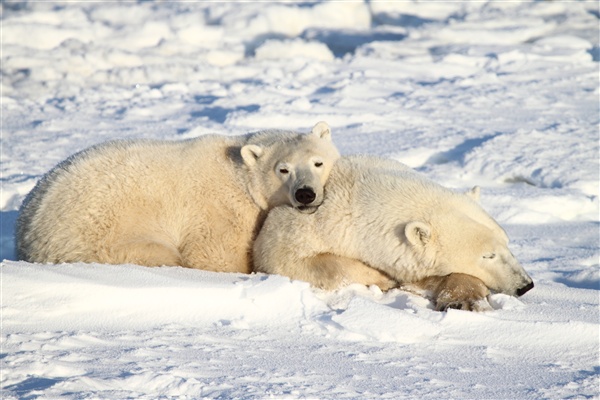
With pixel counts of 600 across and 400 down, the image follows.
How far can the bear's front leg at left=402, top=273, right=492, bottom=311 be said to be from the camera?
3404mm

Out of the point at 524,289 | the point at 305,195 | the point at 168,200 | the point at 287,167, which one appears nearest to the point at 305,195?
the point at 305,195

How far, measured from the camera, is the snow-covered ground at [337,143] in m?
2.57

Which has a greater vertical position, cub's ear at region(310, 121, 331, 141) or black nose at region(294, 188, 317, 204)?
cub's ear at region(310, 121, 331, 141)

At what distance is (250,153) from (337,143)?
3283 millimetres

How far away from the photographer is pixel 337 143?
24.4 feet

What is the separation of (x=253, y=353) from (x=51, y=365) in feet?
2.23

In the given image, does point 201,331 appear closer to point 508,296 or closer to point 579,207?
point 508,296

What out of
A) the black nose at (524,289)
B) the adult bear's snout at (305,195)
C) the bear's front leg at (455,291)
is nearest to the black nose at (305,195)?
the adult bear's snout at (305,195)

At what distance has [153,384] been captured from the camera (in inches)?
92.6

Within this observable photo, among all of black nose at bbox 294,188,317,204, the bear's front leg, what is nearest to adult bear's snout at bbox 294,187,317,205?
black nose at bbox 294,188,317,204

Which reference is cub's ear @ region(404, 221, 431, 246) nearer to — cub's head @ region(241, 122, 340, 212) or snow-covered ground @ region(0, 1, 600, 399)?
snow-covered ground @ region(0, 1, 600, 399)

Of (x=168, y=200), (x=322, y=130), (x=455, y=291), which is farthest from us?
(x=322, y=130)

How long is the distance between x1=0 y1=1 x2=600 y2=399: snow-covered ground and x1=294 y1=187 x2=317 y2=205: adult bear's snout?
0.49 meters

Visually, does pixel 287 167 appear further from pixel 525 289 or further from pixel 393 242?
pixel 525 289
